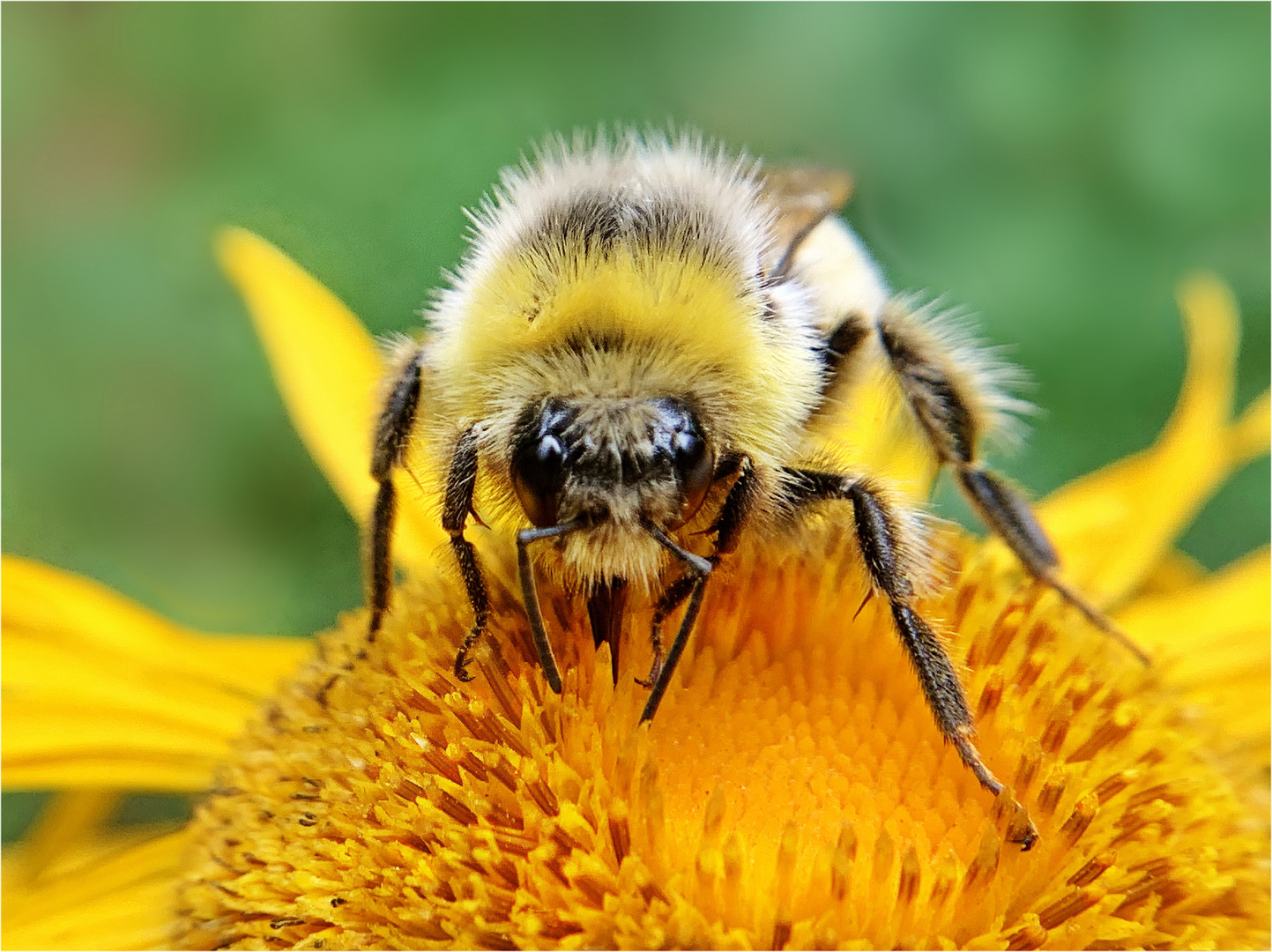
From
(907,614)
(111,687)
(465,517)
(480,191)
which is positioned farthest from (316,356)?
(907,614)

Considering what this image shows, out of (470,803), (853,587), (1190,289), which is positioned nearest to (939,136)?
(1190,289)

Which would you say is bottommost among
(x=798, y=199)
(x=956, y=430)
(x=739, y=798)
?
(x=739, y=798)

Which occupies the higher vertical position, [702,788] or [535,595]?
[535,595]

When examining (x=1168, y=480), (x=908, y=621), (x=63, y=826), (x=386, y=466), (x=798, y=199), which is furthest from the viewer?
(x=1168, y=480)

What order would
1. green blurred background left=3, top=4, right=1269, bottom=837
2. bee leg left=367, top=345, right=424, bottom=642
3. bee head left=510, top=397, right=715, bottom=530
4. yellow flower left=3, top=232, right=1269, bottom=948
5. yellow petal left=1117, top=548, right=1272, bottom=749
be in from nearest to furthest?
1. bee head left=510, top=397, right=715, bottom=530
2. yellow flower left=3, top=232, right=1269, bottom=948
3. bee leg left=367, top=345, right=424, bottom=642
4. yellow petal left=1117, top=548, right=1272, bottom=749
5. green blurred background left=3, top=4, right=1269, bottom=837

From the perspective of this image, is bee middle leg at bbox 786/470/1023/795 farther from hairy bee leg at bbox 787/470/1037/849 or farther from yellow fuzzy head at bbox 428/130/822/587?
yellow fuzzy head at bbox 428/130/822/587

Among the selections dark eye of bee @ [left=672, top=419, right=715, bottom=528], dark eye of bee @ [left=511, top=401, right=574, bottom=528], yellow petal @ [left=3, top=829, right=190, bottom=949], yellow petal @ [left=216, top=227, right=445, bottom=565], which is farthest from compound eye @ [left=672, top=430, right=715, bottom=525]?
yellow petal @ [left=216, top=227, right=445, bottom=565]

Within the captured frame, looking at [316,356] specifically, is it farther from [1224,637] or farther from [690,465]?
[1224,637]

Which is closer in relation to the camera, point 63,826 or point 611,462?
point 611,462
